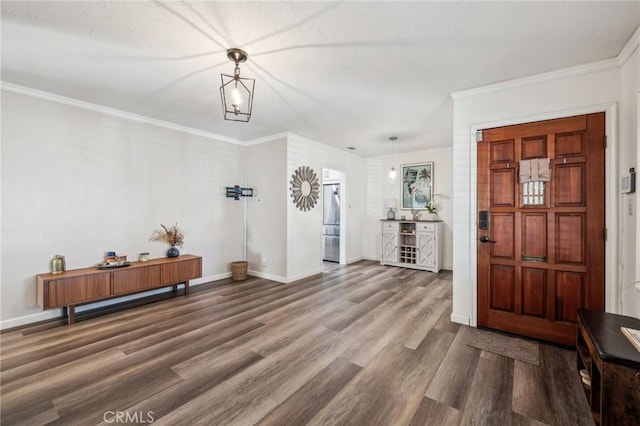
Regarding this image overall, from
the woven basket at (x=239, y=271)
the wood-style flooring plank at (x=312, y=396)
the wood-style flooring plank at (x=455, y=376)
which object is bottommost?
the wood-style flooring plank at (x=312, y=396)

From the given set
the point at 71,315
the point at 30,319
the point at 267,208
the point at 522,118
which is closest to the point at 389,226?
the point at 267,208

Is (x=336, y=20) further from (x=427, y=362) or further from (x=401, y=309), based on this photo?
(x=401, y=309)

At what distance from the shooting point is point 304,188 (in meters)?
4.79

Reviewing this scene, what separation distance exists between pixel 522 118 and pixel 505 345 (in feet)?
7.10

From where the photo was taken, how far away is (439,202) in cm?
562

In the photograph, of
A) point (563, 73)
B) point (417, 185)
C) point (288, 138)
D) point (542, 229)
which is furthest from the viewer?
point (417, 185)

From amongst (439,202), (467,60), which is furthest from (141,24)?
(439,202)

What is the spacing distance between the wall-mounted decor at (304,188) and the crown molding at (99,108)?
154cm

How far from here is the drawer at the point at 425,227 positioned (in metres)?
5.25

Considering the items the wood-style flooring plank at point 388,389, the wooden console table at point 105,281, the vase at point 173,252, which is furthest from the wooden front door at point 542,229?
the vase at point 173,252

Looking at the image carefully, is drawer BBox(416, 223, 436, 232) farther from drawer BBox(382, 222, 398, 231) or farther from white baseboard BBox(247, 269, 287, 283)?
white baseboard BBox(247, 269, 287, 283)

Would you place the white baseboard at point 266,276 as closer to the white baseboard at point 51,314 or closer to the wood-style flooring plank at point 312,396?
the white baseboard at point 51,314

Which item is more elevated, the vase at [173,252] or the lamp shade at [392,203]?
the lamp shade at [392,203]

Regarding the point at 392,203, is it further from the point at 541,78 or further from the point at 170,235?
the point at 170,235
